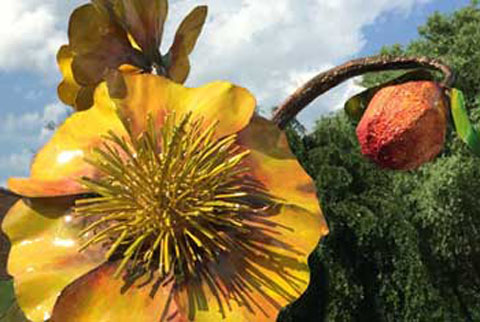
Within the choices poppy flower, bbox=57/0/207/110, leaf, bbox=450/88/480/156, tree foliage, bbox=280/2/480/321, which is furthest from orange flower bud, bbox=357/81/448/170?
tree foliage, bbox=280/2/480/321

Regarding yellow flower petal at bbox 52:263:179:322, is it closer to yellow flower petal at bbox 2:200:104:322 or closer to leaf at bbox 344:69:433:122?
yellow flower petal at bbox 2:200:104:322

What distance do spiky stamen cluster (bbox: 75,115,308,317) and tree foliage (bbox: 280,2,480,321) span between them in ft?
10.3

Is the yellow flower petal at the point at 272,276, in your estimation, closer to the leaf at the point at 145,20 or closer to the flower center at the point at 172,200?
the flower center at the point at 172,200

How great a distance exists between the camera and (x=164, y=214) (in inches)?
14.3

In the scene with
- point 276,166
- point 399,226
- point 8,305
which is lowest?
point 8,305

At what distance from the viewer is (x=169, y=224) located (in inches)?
14.1

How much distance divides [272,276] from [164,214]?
0.18ft

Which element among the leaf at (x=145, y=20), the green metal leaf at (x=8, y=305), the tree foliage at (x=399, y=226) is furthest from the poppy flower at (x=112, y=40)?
the tree foliage at (x=399, y=226)

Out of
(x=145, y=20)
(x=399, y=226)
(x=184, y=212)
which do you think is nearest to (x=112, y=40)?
(x=145, y=20)

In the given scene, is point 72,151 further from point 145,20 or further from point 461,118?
point 461,118

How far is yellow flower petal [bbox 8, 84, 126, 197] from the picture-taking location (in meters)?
0.38

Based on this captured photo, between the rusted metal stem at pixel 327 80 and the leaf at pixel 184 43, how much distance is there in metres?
0.07

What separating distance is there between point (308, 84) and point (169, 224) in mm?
106

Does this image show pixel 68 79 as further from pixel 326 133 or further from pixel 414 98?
pixel 326 133
